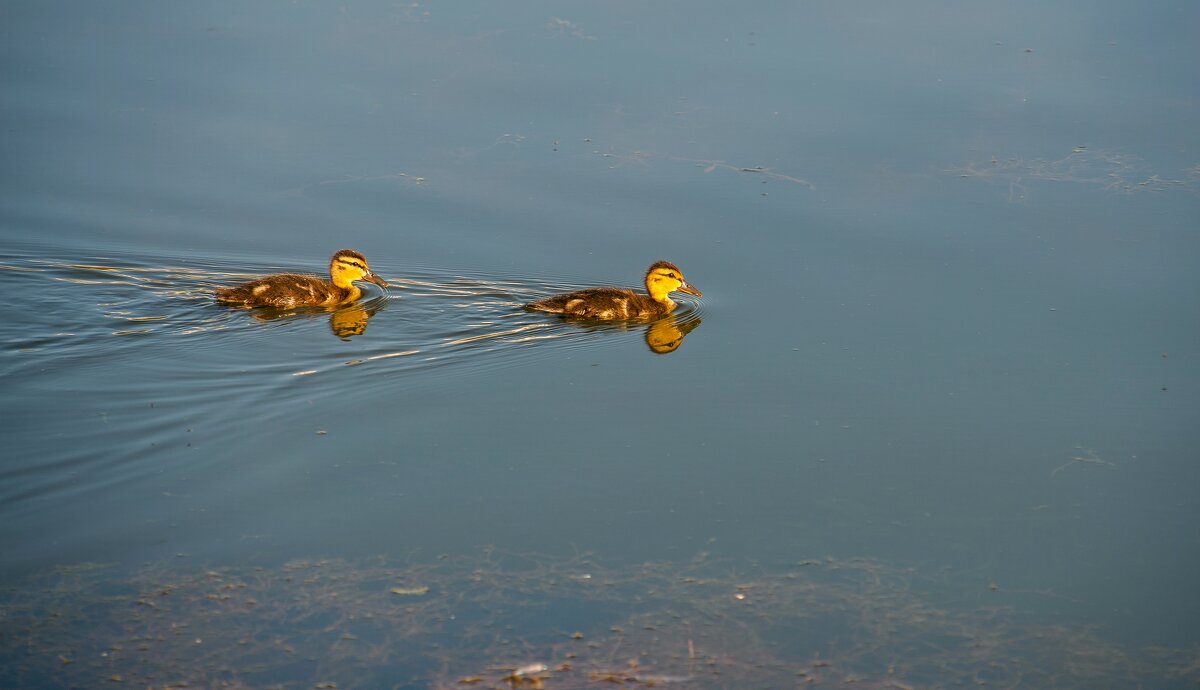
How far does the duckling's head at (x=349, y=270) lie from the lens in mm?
9000

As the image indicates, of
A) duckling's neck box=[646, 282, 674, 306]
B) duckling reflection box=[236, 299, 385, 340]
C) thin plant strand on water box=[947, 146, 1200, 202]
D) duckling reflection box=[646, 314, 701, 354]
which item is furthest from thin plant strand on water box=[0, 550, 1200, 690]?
thin plant strand on water box=[947, 146, 1200, 202]

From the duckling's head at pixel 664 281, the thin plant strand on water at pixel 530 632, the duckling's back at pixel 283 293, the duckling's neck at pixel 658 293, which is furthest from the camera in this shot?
the duckling's neck at pixel 658 293

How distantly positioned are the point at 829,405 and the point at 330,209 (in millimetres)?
4257

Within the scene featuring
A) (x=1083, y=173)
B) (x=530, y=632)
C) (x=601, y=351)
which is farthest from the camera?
(x=1083, y=173)

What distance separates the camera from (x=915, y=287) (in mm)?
8938

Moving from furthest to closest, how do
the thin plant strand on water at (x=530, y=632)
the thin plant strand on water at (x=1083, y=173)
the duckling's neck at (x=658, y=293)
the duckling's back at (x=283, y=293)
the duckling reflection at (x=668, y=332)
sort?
the thin plant strand on water at (x=1083, y=173)
the duckling's neck at (x=658, y=293)
the duckling's back at (x=283, y=293)
the duckling reflection at (x=668, y=332)
the thin plant strand on water at (x=530, y=632)

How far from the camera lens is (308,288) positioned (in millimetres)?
9008

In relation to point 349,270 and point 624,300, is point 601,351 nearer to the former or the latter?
point 624,300

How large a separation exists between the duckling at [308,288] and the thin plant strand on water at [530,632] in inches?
136

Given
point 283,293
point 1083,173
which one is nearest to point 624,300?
point 283,293

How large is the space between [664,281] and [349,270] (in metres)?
2.04

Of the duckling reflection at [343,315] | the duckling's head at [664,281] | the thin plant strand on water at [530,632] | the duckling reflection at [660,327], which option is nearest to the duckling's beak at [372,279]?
the duckling reflection at [343,315]

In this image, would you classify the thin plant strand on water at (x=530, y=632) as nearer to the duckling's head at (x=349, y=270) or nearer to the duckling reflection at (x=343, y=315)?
the duckling reflection at (x=343, y=315)

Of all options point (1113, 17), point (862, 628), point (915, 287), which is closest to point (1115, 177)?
point (915, 287)
